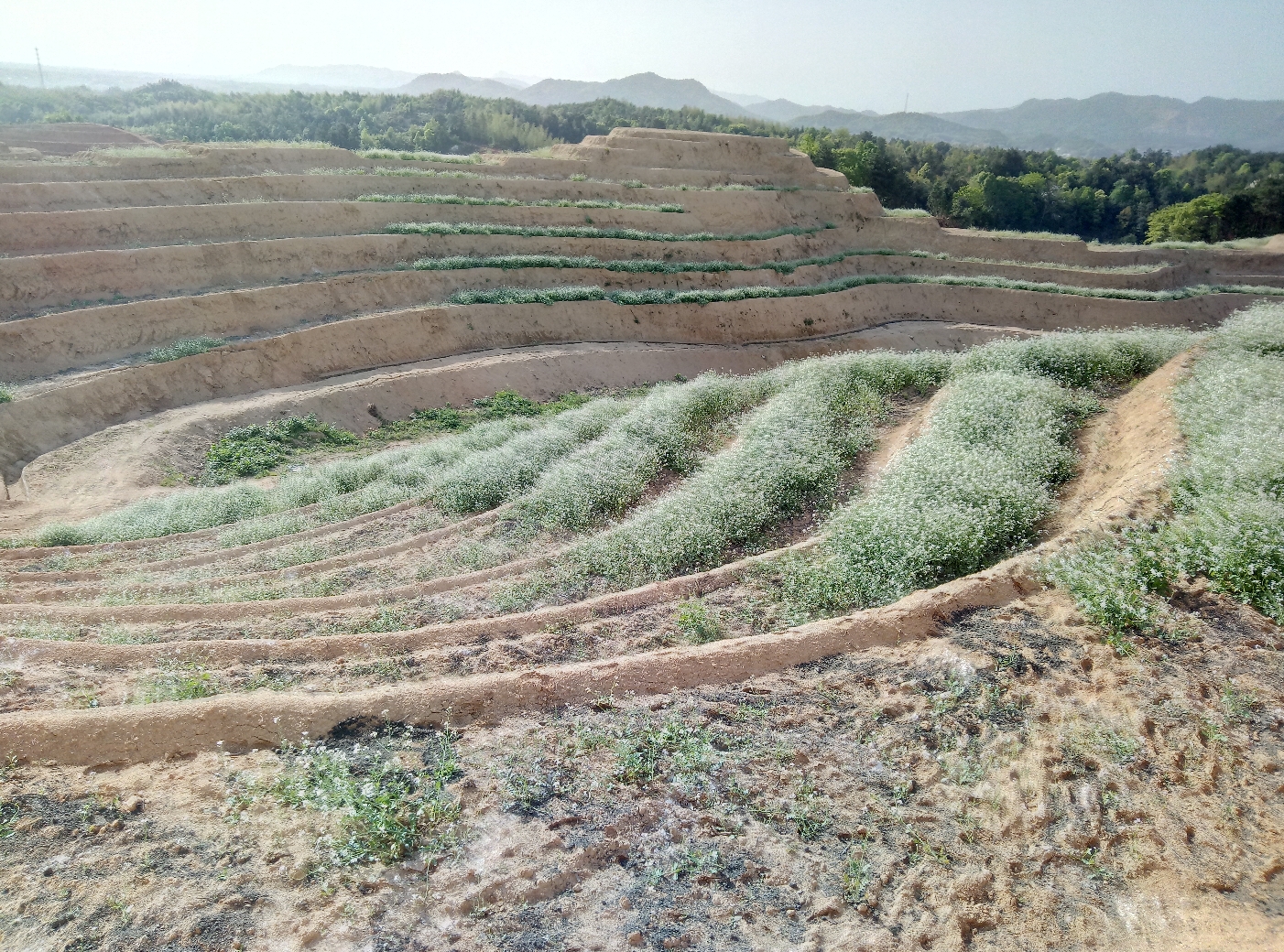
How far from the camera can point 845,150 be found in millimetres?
39969

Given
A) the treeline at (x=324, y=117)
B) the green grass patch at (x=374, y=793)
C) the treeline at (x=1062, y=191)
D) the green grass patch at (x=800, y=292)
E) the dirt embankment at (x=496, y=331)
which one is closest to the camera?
the green grass patch at (x=374, y=793)

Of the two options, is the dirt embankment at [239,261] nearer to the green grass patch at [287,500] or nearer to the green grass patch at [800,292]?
the green grass patch at [800,292]

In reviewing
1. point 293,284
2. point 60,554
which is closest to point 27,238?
point 293,284

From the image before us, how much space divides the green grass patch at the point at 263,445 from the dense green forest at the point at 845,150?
87.1 feet

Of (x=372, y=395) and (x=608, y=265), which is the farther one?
(x=608, y=265)

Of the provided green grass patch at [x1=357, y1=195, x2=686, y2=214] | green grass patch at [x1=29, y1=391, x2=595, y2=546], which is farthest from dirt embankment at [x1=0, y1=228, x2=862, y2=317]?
green grass patch at [x1=29, y1=391, x2=595, y2=546]

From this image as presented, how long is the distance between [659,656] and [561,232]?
18926mm

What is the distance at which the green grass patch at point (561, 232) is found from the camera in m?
19.9

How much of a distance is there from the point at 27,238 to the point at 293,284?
5.21 m

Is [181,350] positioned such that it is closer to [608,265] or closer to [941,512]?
[608,265]

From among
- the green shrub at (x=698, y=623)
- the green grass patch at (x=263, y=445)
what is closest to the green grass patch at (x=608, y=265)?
the green grass patch at (x=263, y=445)

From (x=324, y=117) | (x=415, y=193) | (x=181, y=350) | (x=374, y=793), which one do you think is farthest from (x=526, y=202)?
(x=324, y=117)

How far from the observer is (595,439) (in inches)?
424

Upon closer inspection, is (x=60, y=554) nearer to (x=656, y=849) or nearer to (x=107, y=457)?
(x=107, y=457)
